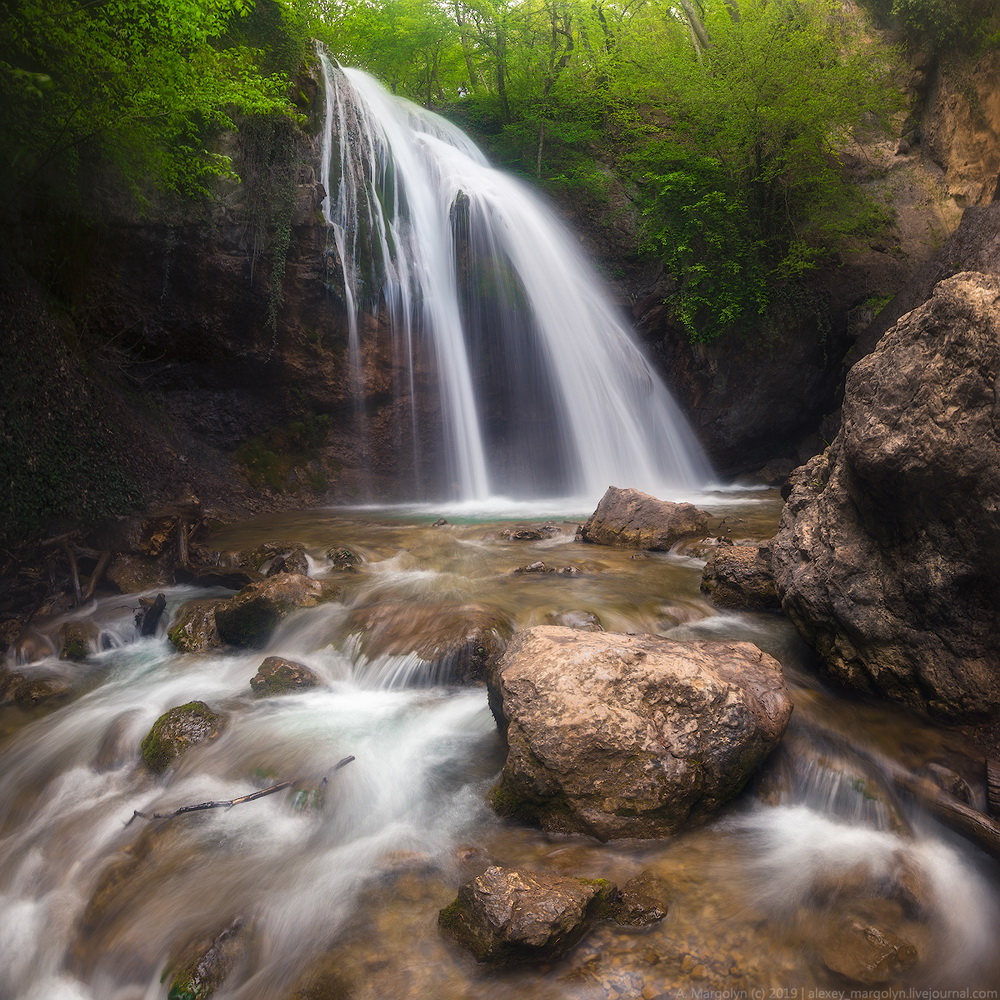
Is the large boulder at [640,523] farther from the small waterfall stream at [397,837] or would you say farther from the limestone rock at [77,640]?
the limestone rock at [77,640]

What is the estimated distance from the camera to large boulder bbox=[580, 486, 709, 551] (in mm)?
8295

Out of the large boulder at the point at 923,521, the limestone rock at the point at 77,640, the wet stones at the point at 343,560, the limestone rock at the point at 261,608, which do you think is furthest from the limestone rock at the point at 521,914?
the wet stones at the point at 343,560

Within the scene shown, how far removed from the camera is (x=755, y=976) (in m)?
2.51

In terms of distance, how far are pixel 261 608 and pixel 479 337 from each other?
32.0ft

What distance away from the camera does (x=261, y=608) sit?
6.16 meters

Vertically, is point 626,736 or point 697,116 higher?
point 697,116

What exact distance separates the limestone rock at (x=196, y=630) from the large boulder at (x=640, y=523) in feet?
15.8

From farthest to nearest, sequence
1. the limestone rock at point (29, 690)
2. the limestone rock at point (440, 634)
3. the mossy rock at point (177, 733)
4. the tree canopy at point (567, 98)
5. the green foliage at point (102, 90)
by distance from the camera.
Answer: the tree canopy at point (567, 98) → the green foliage at point (102, 90) → the limestone rock at point (29, 690) → the limestone rock at point (440, 634) → the mossy rock at point (177, 733)

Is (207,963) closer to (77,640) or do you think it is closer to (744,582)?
(77,640)

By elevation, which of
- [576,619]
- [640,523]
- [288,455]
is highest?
[640,523]

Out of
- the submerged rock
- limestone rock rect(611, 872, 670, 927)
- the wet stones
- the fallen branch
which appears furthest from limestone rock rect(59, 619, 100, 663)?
limestone rock rect(611, 872, 670, 927)

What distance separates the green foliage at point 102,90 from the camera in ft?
22.2

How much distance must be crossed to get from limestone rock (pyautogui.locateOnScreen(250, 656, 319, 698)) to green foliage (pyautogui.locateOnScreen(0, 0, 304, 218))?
565cm

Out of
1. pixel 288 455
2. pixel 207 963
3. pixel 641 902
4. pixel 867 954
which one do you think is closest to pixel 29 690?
pixel 207 963
